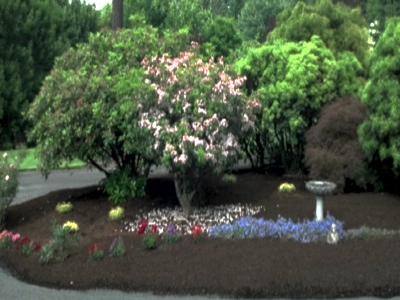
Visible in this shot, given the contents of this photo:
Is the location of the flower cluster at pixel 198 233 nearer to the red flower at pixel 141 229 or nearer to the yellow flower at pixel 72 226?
the red flower at pixel 141 229

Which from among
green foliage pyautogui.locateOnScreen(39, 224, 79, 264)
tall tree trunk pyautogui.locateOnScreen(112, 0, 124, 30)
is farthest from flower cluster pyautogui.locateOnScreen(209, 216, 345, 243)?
tall tree trunk pyautogui.locateOnScreen(112, 0, 124, 30)

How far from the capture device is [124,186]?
515 inches

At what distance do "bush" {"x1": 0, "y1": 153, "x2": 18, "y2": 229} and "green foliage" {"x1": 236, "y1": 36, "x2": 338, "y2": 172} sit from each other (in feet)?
13.5

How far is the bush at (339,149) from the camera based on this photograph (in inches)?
505

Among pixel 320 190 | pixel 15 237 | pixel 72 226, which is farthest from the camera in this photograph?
pixel 72 226

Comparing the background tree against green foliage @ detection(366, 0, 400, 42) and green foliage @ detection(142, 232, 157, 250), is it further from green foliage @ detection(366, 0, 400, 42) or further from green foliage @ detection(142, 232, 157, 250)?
green foliage @ detection(366, 0, 400, 42)

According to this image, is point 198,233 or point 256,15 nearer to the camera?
point 198,233

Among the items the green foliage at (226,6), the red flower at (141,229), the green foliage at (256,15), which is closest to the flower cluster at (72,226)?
the red flower at (141,229)

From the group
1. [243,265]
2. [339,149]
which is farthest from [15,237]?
[339,149]

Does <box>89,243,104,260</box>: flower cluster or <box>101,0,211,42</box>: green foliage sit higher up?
<box>101,0,211,42</box>: green foliage

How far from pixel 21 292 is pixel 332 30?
9.62 m

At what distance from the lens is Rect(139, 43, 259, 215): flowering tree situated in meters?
11.1

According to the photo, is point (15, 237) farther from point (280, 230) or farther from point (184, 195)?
point (280, 230)

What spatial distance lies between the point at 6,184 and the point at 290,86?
5.14 meters
